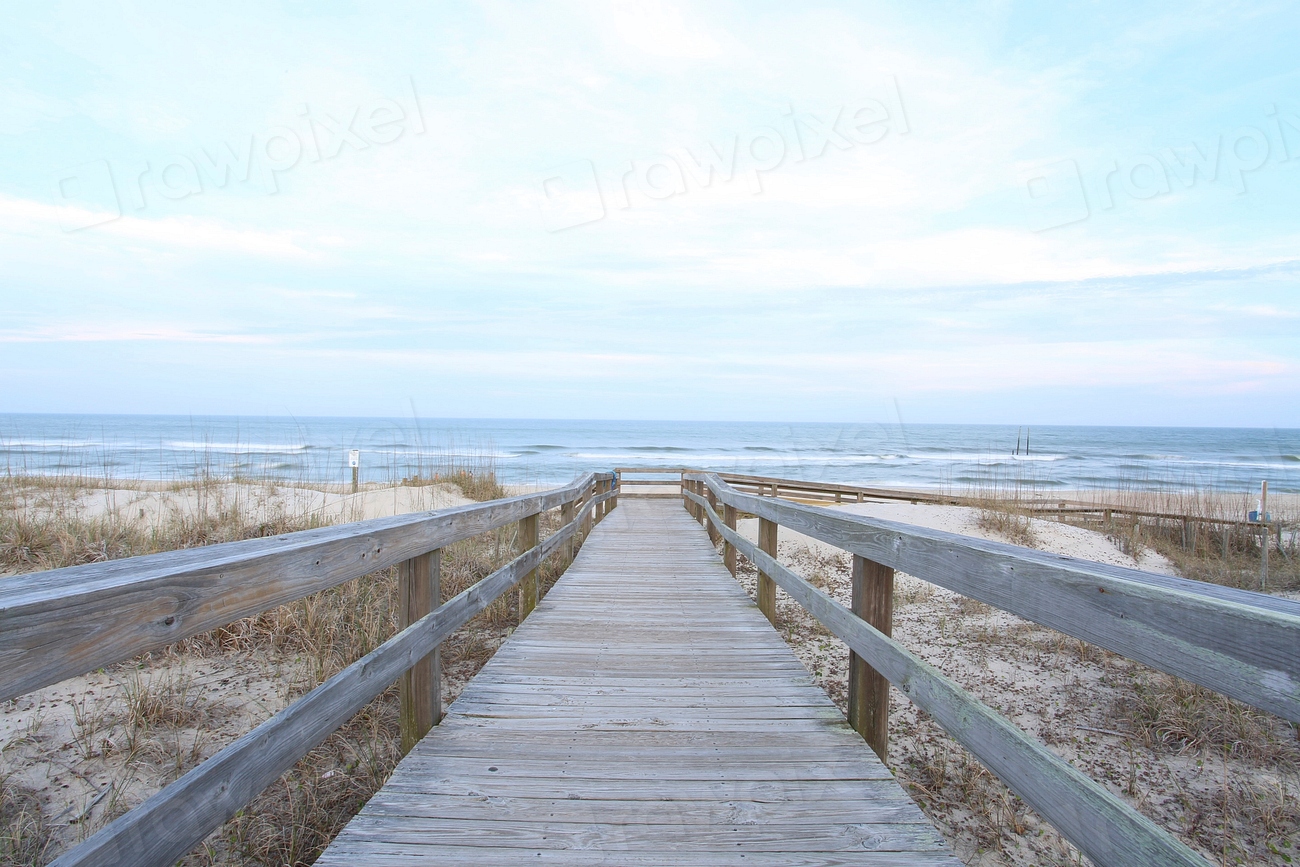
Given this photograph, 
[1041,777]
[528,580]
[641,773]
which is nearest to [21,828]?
[641,773]

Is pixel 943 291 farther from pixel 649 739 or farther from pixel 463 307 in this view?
pixel 649 739

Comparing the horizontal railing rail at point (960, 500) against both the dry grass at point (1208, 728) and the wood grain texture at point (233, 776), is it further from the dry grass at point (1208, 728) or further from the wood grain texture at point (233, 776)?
the wood grain texture at point (233, 776)

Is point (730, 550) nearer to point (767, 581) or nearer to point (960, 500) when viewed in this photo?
point (767, 581)

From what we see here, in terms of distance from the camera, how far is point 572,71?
631 inches

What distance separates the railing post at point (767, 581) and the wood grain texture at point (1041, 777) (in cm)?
212

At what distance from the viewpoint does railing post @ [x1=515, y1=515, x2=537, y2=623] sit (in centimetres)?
460

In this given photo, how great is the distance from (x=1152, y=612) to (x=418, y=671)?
8.19 ft

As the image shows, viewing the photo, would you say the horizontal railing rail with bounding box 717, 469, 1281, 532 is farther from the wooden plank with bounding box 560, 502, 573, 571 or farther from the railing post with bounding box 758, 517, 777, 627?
the railing post with bounding box 758, 517, 777, 627

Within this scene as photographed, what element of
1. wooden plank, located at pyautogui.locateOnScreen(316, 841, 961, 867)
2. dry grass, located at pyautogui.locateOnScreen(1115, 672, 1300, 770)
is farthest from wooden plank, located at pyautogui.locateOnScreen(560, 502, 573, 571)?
dry grass, located at pyautogui.locateOnScreen(1115, 672, 1300, 770)

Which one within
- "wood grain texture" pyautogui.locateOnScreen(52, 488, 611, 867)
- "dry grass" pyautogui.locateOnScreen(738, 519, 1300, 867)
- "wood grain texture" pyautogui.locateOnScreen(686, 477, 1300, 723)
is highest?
"wood grain texture" pyautogui.locateOnScreen(686, 477, 1300, 723)

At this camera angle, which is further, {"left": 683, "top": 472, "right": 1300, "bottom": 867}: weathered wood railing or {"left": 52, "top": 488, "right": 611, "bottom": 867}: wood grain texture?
{"left": 52, "top": 488, "right": 611, "bottom": 867}: wood grain texture

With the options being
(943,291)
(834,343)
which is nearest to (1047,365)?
(943,291)

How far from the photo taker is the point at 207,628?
1344 millimetres

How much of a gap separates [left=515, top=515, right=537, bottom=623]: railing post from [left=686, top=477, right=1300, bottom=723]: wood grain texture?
321 cm
